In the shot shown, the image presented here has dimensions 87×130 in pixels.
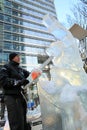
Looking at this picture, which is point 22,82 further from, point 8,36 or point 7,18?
point 7,18

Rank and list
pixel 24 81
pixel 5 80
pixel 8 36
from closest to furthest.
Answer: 1. pixel 24 81
2. pixel 5 80
3. pixel 8 36

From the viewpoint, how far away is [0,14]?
5159 centimetres

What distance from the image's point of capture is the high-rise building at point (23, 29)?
2008 inches

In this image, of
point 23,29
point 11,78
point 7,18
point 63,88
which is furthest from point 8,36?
point 63,88

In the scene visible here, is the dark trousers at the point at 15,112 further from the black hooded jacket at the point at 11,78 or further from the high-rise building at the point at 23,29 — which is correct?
the high-rise building at the point at 23,29

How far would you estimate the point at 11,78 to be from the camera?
8.75 ft

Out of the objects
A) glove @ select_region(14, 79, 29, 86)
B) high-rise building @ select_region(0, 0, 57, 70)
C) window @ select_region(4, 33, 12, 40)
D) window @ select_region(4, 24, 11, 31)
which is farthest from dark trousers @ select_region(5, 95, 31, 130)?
window @ select_region(4, 24, 11, 31)

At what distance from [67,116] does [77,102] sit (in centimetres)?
12

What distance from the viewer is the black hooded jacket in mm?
2594

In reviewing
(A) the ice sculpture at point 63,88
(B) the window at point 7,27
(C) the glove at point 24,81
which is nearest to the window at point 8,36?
(B) the window at point 7,27

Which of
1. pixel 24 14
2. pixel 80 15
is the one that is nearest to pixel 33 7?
pixel 24 14

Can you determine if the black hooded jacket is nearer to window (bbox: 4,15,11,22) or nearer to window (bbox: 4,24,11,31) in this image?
window (bbox: 4,24,11,31)

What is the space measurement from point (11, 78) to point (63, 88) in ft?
3.17

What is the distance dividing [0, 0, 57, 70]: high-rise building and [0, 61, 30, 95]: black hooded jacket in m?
Answer: 43.9
